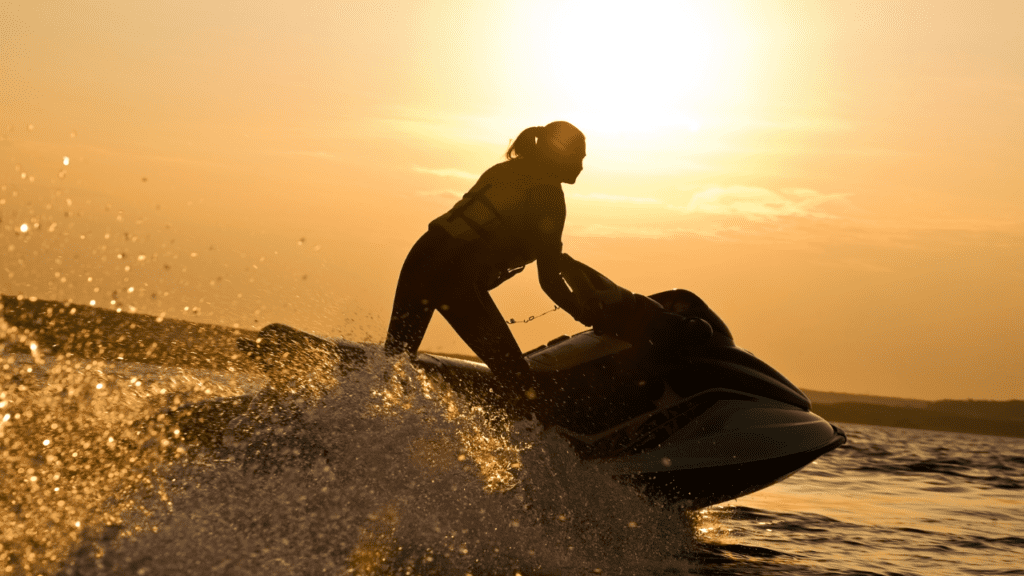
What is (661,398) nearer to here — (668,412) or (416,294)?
(668,412)

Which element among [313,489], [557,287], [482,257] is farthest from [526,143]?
[313,489]

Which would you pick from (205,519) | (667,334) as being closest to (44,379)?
(205,519)

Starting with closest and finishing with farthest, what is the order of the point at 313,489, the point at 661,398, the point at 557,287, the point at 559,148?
the point at 313,489 → the point at 559,148 → the point at 557,287 → the point at 661,398

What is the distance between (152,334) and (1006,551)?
231 inches

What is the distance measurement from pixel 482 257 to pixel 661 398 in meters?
1.39

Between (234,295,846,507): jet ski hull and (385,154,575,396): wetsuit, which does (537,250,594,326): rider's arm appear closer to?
(385,154,575,396): wetsuit

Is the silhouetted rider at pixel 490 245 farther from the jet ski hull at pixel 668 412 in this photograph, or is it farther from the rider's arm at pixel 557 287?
the jet ski hull at pixel 668 412

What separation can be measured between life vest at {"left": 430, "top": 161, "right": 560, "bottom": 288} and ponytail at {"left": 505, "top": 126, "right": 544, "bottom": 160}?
0.09m

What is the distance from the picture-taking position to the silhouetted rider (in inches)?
162

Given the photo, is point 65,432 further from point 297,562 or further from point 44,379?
point 297,562

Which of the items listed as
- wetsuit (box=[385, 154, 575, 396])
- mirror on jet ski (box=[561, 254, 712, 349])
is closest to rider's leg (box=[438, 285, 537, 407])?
wetsuit (box=[385, 154, 575, 396])

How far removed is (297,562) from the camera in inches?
130

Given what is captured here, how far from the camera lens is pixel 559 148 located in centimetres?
410

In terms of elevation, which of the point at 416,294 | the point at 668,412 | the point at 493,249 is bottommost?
the point at 668,412
